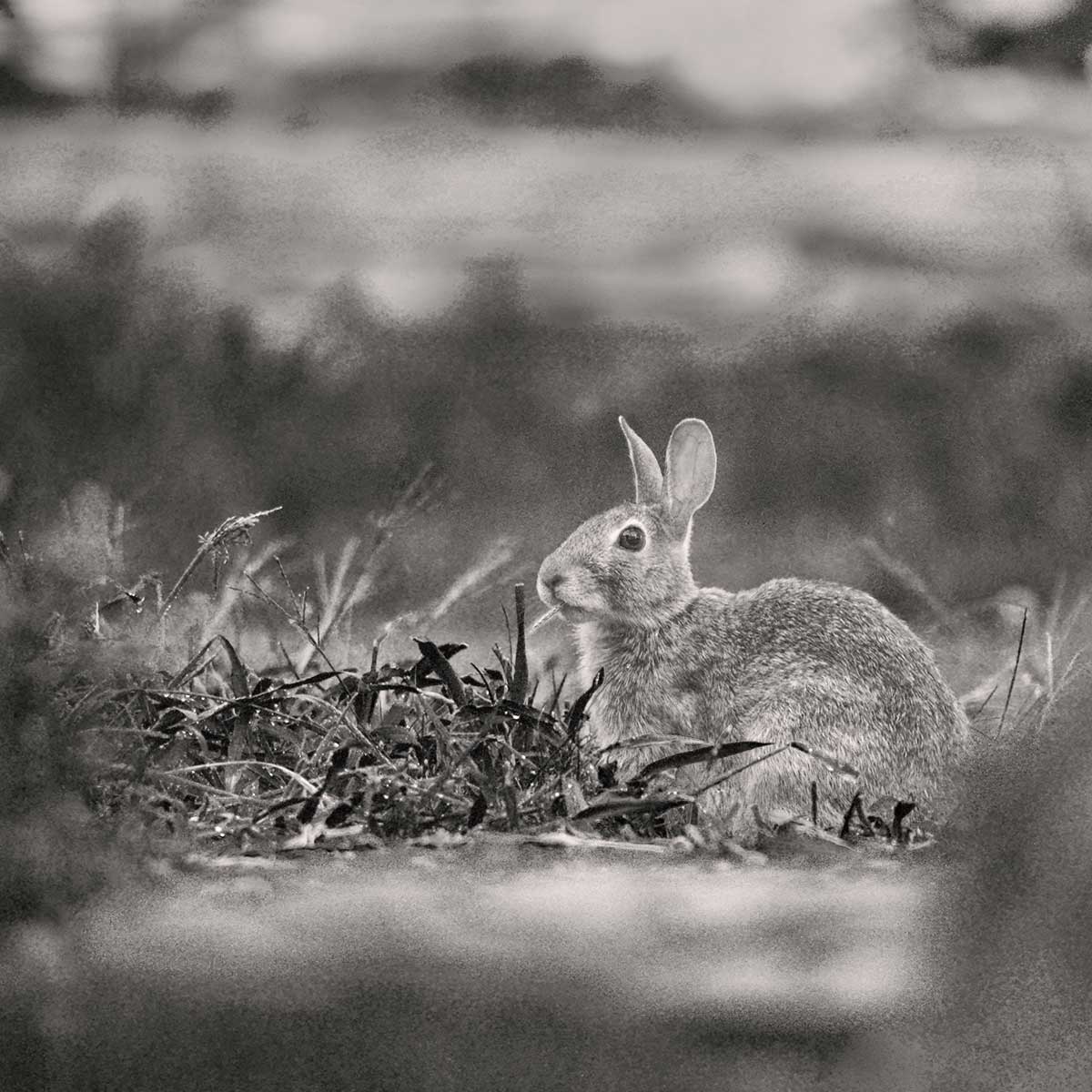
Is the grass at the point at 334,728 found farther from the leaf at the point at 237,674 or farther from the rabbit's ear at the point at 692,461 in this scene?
the rabbit's ear at the point at 692,461

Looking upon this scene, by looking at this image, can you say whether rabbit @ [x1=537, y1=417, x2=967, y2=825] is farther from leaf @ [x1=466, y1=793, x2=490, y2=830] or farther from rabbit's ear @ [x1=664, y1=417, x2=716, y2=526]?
leaf @ [x1=466, y1=793, x2=490, y2=830]

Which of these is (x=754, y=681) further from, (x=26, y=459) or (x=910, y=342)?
(x=26, y=459)

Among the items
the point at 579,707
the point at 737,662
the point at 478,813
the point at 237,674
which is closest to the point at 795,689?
the point at 737,662

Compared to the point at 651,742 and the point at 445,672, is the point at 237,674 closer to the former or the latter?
the point at 445,672

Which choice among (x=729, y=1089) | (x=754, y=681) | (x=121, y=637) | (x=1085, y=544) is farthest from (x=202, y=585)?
(x=1085, y=544)

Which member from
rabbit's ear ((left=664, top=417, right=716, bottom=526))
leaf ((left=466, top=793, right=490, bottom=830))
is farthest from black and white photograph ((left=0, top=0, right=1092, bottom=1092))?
leaf ((left=466, top=793, right=490, bottom=830))
